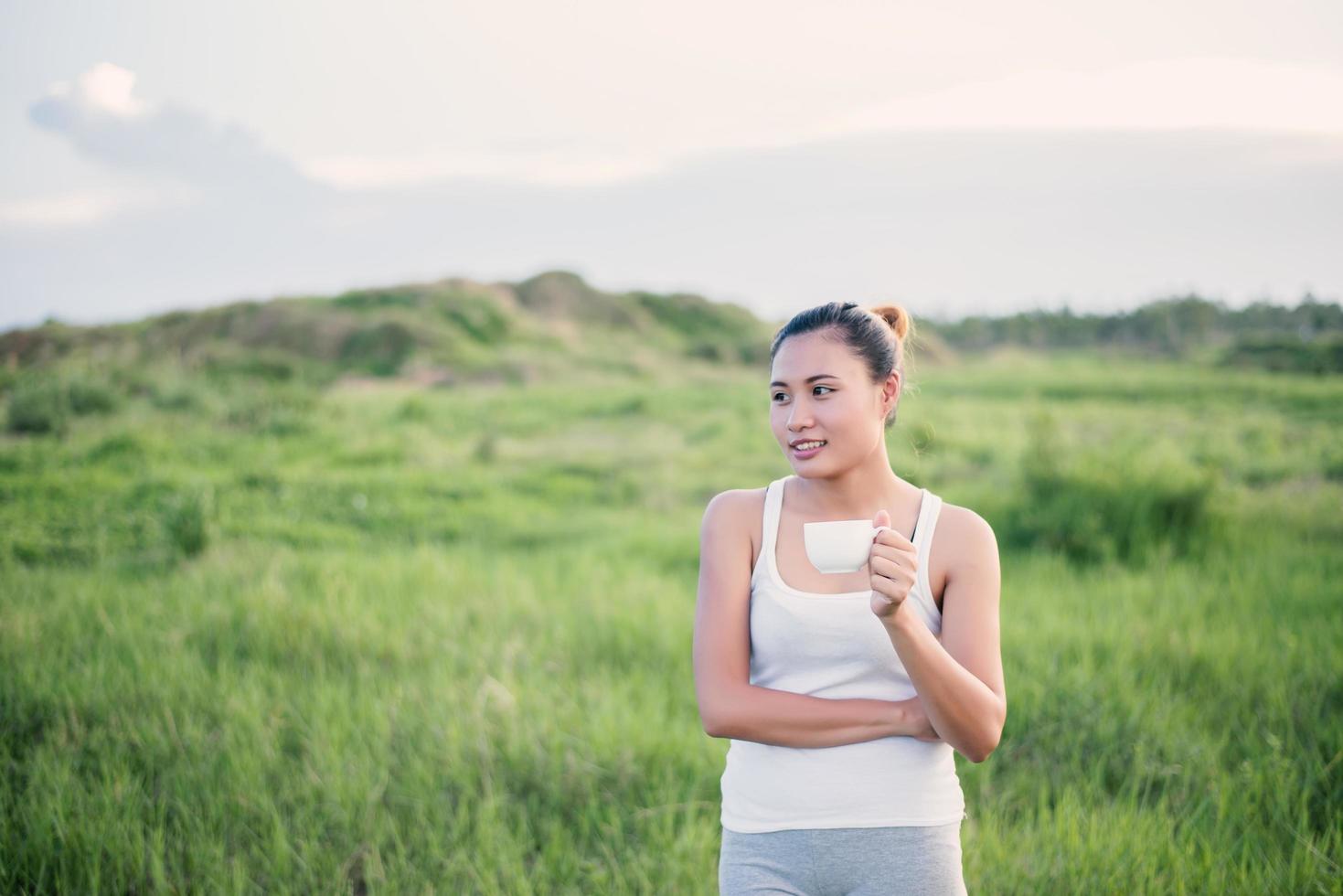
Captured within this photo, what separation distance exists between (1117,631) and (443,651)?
147 inches

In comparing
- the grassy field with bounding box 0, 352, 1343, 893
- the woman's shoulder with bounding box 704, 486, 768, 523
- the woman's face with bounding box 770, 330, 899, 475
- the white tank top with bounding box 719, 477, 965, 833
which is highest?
the woman's face with bounding box 770, 330, 899, 475

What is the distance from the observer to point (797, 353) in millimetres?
1936

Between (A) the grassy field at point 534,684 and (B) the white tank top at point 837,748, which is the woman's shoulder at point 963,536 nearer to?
(B) the white tank top at point 837,748

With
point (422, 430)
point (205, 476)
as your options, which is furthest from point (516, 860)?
point (422, 430)

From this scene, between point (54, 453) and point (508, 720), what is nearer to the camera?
point (508, 720)

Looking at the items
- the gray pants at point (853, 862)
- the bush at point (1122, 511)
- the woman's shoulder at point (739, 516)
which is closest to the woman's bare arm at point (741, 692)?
the woman's shoulder at point (739, 516)

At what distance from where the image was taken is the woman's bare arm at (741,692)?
183 cm

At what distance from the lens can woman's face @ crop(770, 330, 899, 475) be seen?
189cm

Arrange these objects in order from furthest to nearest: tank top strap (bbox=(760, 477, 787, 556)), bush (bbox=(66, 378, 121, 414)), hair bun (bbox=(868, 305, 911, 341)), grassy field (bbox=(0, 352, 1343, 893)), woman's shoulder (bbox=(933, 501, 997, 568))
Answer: bush (bbox=(66, 378, 121, 414)) < grassy field (bbox=(0, 352, 1343, 893)) < hair bun (bbox=(868, 305, 911, 341)) < tank top strap (bbox=(760, 477, 787, 556)) < woman's shoulder (bbox=(933, 501, 997, 568))

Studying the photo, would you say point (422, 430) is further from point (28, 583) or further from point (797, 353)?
point (797, 353)

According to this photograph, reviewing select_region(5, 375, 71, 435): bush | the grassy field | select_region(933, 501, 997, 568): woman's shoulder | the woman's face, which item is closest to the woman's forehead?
the woman's face

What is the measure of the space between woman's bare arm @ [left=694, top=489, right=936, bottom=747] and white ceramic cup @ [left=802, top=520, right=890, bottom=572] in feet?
0.90

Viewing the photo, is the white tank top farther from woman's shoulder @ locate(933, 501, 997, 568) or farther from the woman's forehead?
the woman's forehead

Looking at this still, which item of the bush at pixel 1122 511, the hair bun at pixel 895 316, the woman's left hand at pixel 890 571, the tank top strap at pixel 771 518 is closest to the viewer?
the woman's left hand at pixel 890 571
